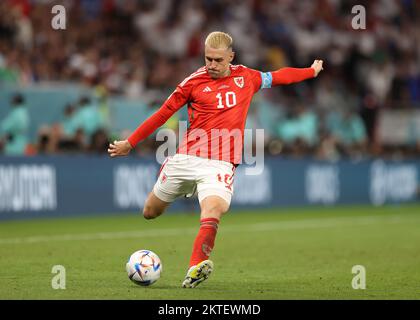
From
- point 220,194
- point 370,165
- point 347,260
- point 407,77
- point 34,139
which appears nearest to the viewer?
point 220,194

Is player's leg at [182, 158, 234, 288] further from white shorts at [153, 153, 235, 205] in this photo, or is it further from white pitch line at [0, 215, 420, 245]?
white pitch line at [0, 215, 420, 245]

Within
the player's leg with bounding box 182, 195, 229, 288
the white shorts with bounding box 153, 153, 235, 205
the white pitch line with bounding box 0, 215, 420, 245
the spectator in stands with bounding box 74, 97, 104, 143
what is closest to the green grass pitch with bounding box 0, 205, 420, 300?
the white pitch line with bounding box 0, 215, 420, 245

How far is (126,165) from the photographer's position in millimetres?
18172

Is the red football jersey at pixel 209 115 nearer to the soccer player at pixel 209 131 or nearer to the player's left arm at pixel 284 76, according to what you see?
the soccer player at pixel 209 131

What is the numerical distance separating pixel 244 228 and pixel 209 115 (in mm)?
7551

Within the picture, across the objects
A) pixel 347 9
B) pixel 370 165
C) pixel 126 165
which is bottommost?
pixel 126 165

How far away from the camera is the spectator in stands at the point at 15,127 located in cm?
1648

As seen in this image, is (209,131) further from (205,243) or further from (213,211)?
(205,243)

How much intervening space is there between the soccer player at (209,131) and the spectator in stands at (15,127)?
26.0 ft

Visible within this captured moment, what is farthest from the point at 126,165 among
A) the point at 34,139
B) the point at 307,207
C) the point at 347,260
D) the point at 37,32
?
the point at 347,260

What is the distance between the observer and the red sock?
27.3 ft

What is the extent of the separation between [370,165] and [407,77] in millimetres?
4164

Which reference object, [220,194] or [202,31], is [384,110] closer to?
[202,31]

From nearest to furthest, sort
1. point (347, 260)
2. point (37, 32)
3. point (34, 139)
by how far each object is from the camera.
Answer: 1. point (347, 260)
2. point (34, 139)
3. point (37, 32)
